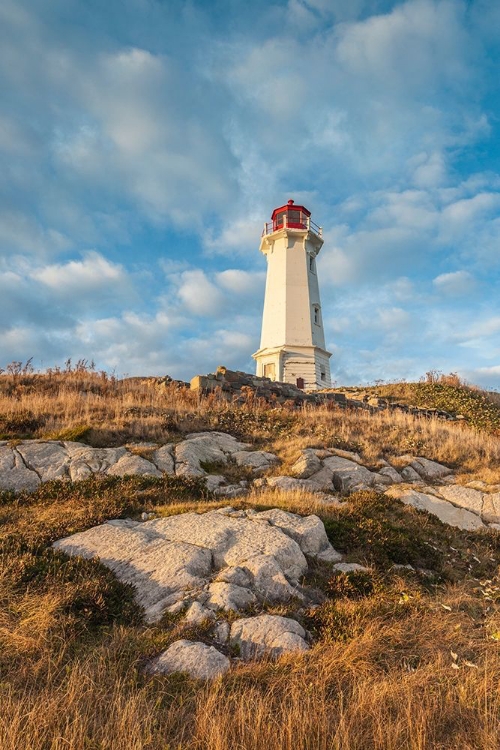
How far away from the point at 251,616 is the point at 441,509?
6801 millimetres

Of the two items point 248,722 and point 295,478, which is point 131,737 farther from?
point 295,478

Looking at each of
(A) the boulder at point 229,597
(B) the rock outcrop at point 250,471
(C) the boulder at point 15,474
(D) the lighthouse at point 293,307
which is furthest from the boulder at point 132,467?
(D) the lighthouse at point 293,307

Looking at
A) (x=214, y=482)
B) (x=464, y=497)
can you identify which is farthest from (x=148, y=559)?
(x=464, y=497)

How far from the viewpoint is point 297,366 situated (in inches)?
1417

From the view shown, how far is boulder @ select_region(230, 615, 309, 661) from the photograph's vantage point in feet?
14.9

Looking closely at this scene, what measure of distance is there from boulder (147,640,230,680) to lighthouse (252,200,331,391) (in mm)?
30834

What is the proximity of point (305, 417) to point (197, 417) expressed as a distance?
13.6ft

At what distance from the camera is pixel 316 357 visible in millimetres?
36531

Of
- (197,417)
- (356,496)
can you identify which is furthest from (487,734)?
(197,417)

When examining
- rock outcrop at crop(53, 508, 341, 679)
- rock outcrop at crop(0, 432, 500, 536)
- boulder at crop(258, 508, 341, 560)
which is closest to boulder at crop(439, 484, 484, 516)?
rock outcrop at crop(0, 432, 500, 536)

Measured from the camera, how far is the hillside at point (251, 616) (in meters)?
3.46

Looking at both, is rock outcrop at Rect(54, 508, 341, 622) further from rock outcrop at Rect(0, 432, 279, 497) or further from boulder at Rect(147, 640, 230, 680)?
rock outcrop at Rect(0, 432, 279, 497)

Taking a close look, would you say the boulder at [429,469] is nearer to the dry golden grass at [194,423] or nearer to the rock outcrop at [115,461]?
the dry golden grass at [194,423]

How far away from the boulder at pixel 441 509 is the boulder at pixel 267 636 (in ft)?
19.2
